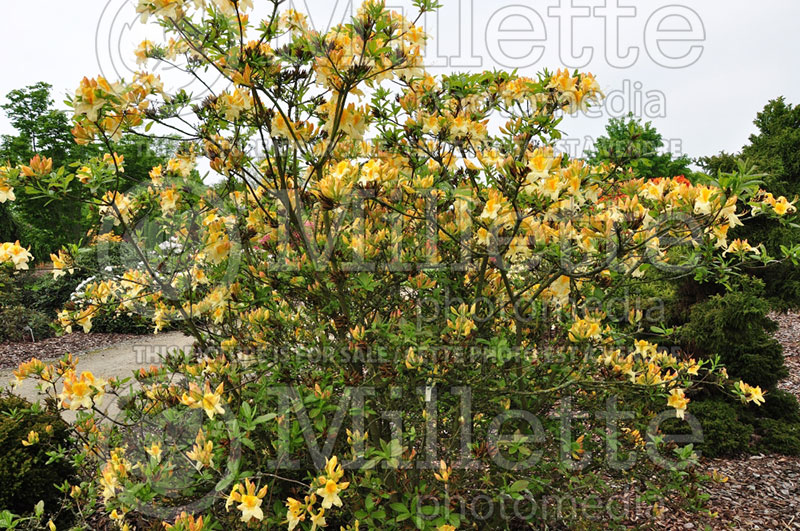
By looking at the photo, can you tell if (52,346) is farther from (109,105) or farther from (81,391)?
(109,105)

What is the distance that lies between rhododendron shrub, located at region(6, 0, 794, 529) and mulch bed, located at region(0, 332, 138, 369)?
20.4 feet

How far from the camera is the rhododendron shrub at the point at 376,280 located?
1585 mm

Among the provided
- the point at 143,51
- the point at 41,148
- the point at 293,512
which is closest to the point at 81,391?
the point at 293,512

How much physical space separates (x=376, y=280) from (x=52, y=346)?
7951 mm

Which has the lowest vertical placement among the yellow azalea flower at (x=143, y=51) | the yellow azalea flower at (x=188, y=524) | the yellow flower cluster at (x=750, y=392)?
the yellow azalea flower at (x=188, y=524)

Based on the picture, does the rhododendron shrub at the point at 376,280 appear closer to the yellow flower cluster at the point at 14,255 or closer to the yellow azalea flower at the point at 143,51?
the yellow azalea flower at the point at 143,51

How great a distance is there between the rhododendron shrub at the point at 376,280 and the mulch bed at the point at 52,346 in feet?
20.4

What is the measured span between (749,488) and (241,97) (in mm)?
3760

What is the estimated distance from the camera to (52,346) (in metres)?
7.76

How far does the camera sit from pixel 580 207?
1.92 meters

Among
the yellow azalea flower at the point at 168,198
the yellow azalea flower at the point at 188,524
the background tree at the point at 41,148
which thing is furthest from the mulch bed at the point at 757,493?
the background tree at the point at 41,148

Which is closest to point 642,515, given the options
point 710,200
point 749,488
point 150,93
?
point 749,488

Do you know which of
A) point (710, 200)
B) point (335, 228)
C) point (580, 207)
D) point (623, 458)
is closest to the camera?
point (710, 200)

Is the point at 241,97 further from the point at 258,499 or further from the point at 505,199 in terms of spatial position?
the point at 258,499
